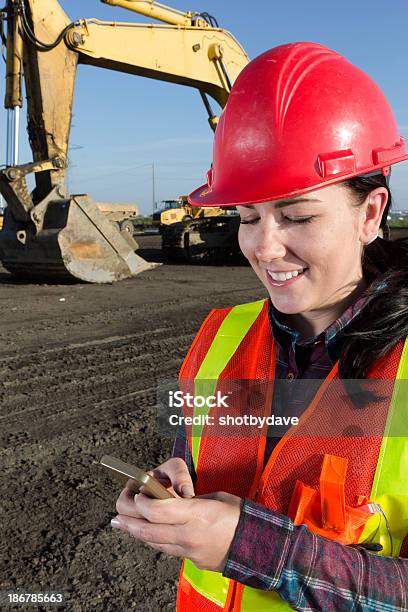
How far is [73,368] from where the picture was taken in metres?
5.51

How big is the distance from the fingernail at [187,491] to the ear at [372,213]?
0.69 metres

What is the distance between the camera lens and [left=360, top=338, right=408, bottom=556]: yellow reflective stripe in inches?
43.1

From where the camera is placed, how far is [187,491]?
121cm

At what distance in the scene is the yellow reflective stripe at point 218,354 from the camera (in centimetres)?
146

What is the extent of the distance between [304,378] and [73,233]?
9315mm

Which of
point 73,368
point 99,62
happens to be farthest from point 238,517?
point 99,62

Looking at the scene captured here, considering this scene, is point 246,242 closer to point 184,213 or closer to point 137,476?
point 137,476

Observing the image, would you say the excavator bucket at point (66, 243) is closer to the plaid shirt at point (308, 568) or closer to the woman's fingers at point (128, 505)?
the woman's fingers at point (128, 505)

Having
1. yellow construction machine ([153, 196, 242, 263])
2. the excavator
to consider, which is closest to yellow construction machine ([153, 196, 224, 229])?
yellow construction machine ([153, 196, 242, 263])

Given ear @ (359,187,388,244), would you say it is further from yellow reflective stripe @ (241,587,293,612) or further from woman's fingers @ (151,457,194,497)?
yellow reflective stripe @ (241,587,293,612)

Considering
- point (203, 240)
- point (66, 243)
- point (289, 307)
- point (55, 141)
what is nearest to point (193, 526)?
point (289, 307)

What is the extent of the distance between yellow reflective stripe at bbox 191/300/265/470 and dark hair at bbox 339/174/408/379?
0.33 meters

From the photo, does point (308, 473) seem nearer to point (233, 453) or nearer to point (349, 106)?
point (233, 453)

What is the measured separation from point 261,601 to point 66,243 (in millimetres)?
9468
